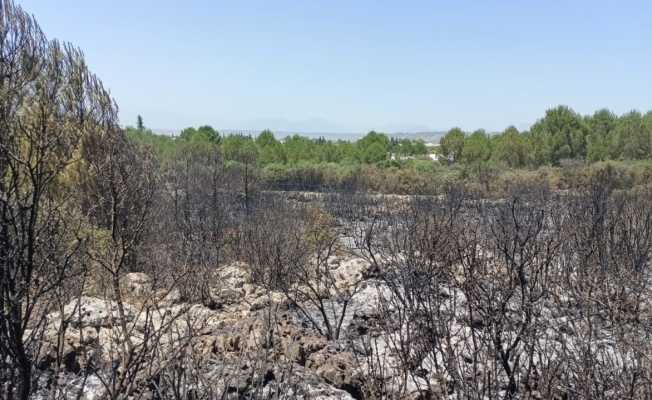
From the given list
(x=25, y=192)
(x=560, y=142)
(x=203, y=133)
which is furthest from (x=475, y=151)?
(x=25, y=192)

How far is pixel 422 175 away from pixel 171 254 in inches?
1350

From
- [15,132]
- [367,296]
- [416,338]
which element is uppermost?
[15,132]

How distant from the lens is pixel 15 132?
5090 millimetres

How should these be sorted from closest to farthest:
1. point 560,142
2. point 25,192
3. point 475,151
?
point 25,192
point 560,142
point 475,151

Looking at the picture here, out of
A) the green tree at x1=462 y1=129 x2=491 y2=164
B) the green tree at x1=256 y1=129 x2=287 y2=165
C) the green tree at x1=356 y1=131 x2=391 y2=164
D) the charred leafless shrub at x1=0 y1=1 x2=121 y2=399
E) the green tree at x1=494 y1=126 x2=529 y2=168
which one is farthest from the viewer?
the green tree at x1=356 y1=131 x2=391 y2=164

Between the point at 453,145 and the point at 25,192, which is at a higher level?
the point at 25,192

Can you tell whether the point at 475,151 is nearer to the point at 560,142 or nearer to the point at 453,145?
the point at 453,145

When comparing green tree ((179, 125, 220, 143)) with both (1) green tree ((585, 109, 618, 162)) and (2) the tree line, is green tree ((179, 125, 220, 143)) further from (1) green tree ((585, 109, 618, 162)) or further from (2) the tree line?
(1) green tree ((585, 109, 618, 162))

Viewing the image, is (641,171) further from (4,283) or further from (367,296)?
(4,283)

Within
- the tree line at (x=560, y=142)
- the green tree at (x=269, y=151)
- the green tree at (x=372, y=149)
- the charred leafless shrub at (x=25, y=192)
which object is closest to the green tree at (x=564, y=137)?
the tree line at (x=560, y=142)

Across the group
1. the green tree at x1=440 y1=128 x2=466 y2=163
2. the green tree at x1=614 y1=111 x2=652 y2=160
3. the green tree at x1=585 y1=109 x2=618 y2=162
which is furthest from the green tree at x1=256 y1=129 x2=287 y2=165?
the green tree at x1=614 y1=111 x2=652 y2=160

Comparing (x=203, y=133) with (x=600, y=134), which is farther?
(x=203, y=133)

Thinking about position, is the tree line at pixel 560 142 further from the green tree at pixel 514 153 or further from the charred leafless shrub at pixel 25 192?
the charred leafless shrub at pixel 25 192

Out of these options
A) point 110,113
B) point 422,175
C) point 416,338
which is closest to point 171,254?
point 110,113
